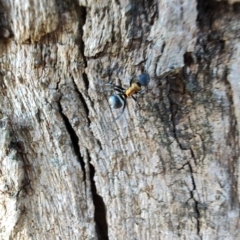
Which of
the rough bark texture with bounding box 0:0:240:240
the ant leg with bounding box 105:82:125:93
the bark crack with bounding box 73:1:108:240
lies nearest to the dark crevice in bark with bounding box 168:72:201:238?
the rough bark texture with bounding box 0:0:240:240

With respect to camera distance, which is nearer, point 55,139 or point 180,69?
point 180,69

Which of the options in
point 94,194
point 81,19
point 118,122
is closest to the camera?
point 81,19

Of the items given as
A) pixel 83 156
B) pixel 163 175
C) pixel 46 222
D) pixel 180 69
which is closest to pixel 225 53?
pixel 180 69

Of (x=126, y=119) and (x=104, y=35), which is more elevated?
(x=104, y=35)

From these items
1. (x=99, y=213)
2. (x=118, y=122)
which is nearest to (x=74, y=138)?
(x=118, y=122)

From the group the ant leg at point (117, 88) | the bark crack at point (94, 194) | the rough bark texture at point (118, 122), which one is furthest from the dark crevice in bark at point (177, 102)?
the bark crack at point (94, 194)

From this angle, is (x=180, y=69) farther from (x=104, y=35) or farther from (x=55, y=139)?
(x=55, y=139)

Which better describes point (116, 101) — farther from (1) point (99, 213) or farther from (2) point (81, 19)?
(1) point (99, 213)
